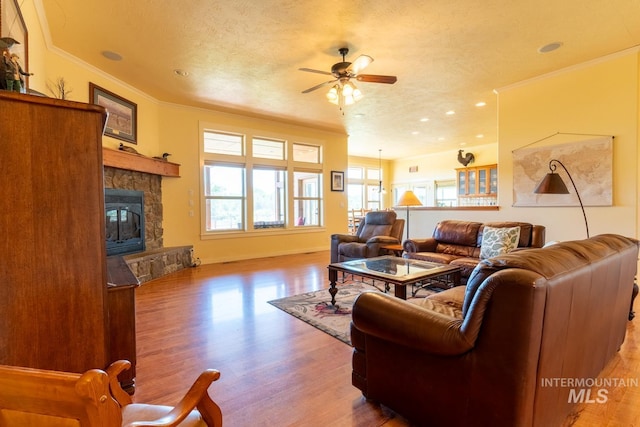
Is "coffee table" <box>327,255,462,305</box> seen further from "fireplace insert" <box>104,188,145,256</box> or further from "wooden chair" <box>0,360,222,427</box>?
"fireplace insert" <box>104,188,145,256</box>

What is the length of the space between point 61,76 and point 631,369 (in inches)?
231

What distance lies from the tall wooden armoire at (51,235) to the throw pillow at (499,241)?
3800 millimetres

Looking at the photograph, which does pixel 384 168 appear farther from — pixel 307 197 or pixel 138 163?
pixel 138 163

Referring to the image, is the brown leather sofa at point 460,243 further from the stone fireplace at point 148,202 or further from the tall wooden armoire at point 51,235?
the stone fireplace at point 148,202

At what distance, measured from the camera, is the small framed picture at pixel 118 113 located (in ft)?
13.6

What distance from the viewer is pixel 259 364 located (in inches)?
86.0

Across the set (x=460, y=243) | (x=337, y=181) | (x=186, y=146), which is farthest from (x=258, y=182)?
(x=460, y=243)

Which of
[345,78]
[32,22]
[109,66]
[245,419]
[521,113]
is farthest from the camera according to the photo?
[521,113]

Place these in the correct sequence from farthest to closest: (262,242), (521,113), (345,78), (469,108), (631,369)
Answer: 1. (262,242)
2. (469,108)
3. (521,113)
4. (345,78)
5. (631,369)

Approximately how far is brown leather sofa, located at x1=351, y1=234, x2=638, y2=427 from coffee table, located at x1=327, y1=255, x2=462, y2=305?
103cm

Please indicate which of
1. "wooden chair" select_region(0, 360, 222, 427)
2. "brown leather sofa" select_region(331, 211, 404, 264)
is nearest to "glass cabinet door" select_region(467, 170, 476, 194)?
"brown leather sofa" select_region(331, 211, 404, 264)

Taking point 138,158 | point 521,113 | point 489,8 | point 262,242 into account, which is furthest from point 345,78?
point 262,242

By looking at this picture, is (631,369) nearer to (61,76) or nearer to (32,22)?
(32,22)

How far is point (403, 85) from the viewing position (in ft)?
15.0
